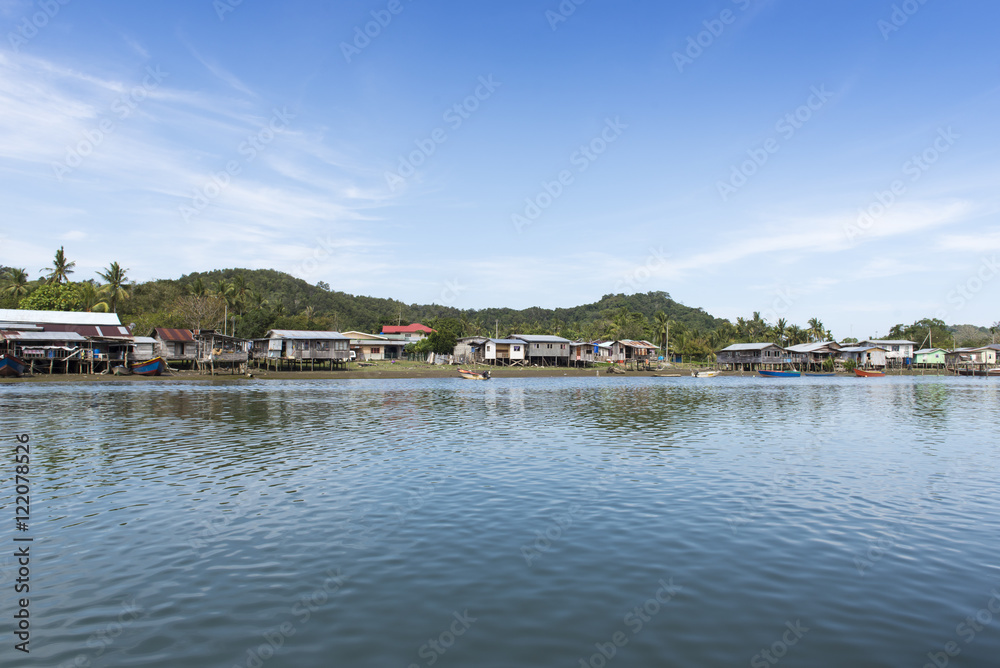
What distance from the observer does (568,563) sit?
10203 mm

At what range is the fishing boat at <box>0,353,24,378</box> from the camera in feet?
206

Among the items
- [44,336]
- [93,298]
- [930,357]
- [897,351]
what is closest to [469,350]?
[44,336]

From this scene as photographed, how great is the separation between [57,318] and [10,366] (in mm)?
13757

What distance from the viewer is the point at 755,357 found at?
117m

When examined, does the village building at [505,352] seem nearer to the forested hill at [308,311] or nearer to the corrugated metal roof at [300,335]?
the forested hill at [308,311]

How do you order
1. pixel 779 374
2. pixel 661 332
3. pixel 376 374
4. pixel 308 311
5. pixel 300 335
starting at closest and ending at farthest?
pixel 376 374 → pixel 300 335 → pixel 779 374 → pixel 661 332 → pixel 308 311

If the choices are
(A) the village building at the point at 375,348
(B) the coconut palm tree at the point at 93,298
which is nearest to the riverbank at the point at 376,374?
(A) the village building at the point at 375,348

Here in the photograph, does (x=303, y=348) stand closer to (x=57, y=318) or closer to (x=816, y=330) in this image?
(x=57, y=318)

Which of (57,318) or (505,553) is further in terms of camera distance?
(57,318)

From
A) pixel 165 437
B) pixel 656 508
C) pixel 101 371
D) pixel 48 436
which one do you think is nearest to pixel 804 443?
pixel 656 508

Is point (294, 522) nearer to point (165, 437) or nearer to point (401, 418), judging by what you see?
point (165, 437)

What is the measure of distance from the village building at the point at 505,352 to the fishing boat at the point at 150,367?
48.9 metres

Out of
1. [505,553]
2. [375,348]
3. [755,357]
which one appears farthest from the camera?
[755,357]

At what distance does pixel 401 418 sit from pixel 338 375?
48143 millimetres
